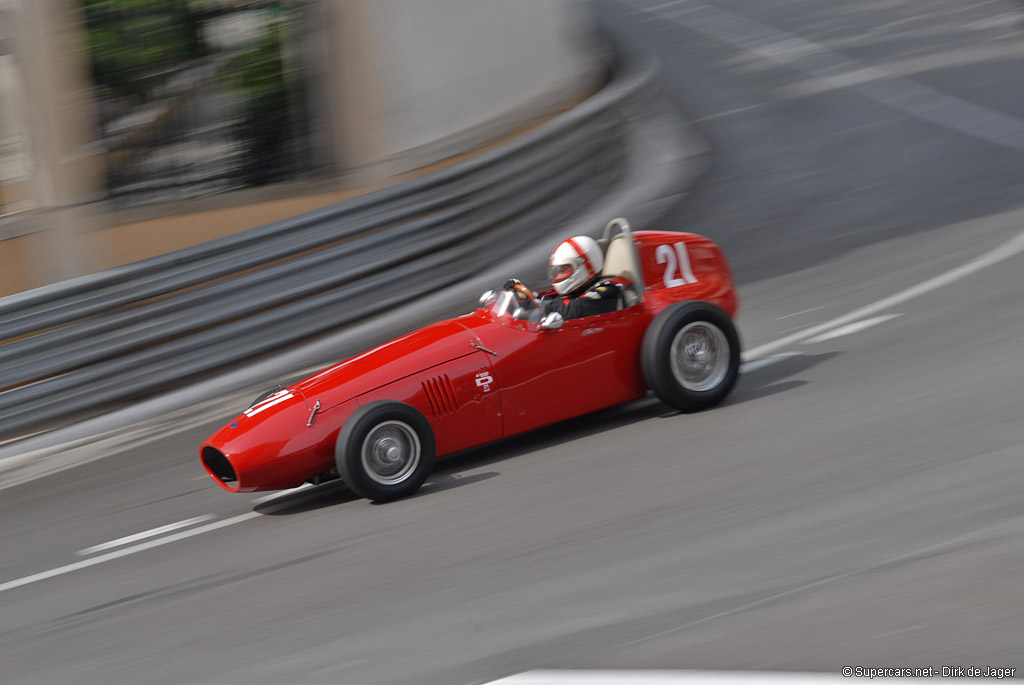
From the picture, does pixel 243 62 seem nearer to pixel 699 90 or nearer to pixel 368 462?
pixel 368 462

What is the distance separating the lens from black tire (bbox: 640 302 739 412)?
22.0ft

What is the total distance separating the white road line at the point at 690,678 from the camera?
363cm

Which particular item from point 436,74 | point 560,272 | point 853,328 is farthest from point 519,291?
point 436,74

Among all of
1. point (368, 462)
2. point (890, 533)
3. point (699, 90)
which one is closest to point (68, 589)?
point (368, 462)

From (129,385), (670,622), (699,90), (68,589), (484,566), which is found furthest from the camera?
(699,90)

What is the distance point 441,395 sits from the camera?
6.43 meters

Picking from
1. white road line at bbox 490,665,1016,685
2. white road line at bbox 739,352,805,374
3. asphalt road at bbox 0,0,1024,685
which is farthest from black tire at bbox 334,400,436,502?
white road line at bbox 739,352,805,374

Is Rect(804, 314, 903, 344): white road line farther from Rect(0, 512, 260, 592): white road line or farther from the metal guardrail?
Rect(0, 512, 260, 592): white road line

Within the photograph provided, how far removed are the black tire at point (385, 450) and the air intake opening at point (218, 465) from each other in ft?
2.04

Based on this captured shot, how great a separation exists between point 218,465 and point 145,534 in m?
0.58

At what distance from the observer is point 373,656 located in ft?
14.8

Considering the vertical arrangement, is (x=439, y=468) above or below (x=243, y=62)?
below

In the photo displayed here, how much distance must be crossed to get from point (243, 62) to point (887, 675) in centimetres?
833

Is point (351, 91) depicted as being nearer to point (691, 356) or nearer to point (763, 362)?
point (763, 362)
